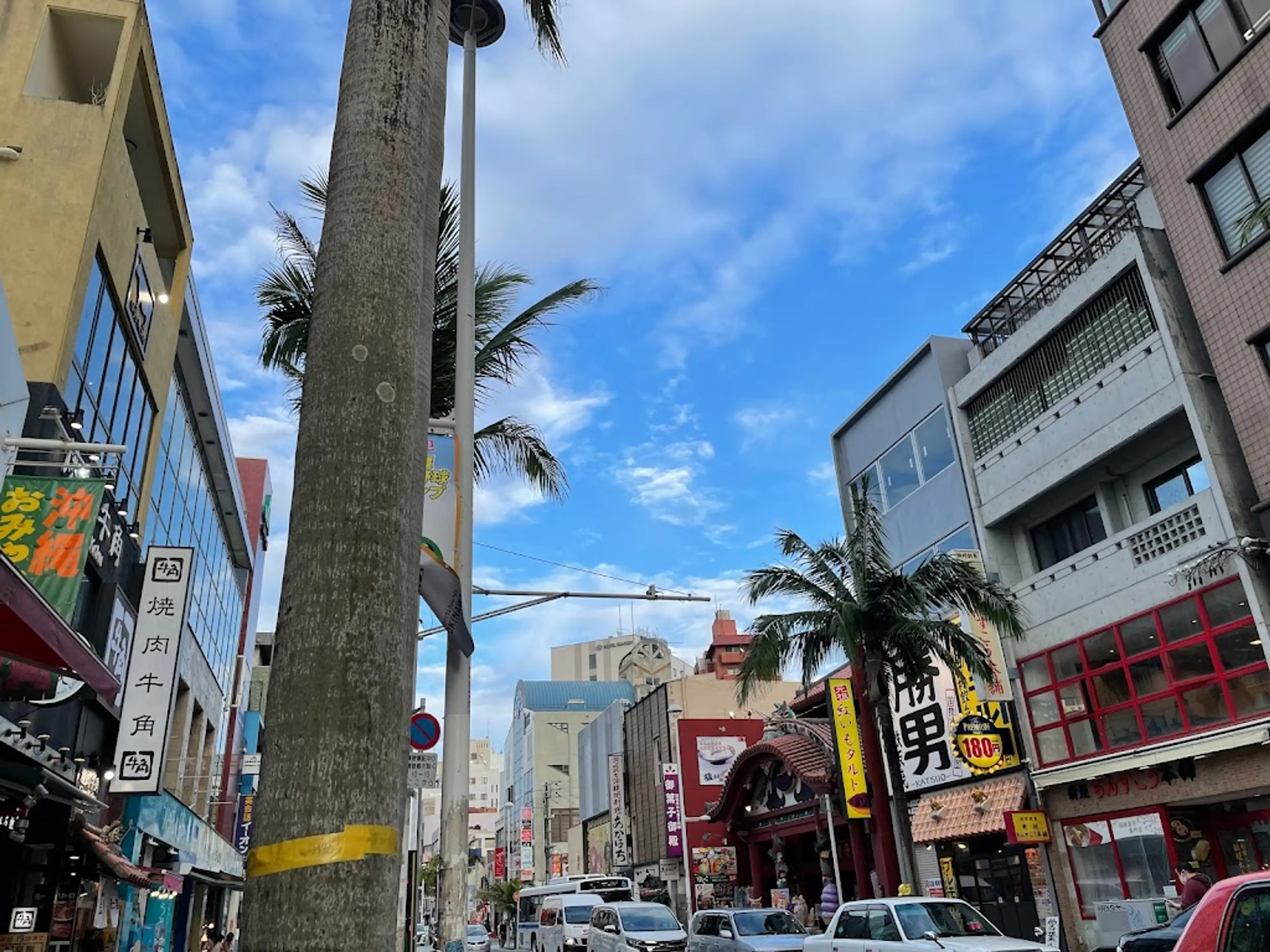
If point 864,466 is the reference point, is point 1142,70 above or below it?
above

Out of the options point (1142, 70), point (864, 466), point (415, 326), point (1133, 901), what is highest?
point (1142, 70)

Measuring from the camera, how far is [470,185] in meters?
11.4

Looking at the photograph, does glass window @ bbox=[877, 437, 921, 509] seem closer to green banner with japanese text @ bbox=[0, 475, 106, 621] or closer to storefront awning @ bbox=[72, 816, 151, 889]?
storefront awning @ bbox=[72, 816, 151, 889]

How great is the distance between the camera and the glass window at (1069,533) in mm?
21031

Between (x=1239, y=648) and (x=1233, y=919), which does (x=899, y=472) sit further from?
(x=1233, y=919)

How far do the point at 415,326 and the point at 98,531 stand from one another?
13.3m

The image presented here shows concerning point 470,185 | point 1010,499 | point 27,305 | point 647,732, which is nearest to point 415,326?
point 470,185

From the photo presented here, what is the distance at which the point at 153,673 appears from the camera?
617 inches

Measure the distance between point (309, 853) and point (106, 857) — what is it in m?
14.4

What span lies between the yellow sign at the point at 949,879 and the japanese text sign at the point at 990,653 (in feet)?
14.9

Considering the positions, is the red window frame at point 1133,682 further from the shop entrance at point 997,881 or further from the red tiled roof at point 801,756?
the red tiled roof at point 801,756

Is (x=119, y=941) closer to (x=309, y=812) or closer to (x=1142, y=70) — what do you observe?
(x=309, y=812)

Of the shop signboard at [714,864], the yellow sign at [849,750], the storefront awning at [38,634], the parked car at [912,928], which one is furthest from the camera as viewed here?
the shop signboard at [714,864]

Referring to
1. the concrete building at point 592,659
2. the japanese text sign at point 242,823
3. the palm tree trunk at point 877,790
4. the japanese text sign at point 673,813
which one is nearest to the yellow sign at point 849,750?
the palm tree trunk at point 877,790
